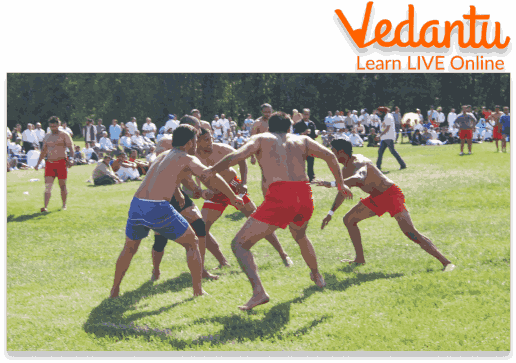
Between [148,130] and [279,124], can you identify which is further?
[148,130]

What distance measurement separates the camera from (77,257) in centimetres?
905

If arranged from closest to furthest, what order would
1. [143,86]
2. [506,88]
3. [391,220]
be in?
1. [391,220]
2. [506,88]
3. [143,86]

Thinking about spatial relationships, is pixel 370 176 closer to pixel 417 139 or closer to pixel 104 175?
pixel 104 175

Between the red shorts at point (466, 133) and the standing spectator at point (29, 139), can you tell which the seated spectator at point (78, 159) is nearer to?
the standing spectator at point (29, 139)

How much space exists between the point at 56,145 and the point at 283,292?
793 centimetres

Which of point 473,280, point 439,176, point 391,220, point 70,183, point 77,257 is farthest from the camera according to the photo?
point 70,183

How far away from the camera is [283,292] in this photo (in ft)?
22.2

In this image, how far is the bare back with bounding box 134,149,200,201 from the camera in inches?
244

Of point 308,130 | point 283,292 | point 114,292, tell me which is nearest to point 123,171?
point 308,130

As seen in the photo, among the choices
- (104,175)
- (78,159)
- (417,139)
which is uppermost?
(417,139)

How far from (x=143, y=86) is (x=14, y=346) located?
40.1 metres

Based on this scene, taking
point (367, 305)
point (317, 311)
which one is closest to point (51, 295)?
point (317, 311)

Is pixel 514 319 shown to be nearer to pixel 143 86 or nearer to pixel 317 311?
pixel 317 311

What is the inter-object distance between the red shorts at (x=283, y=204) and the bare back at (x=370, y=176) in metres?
1.42
